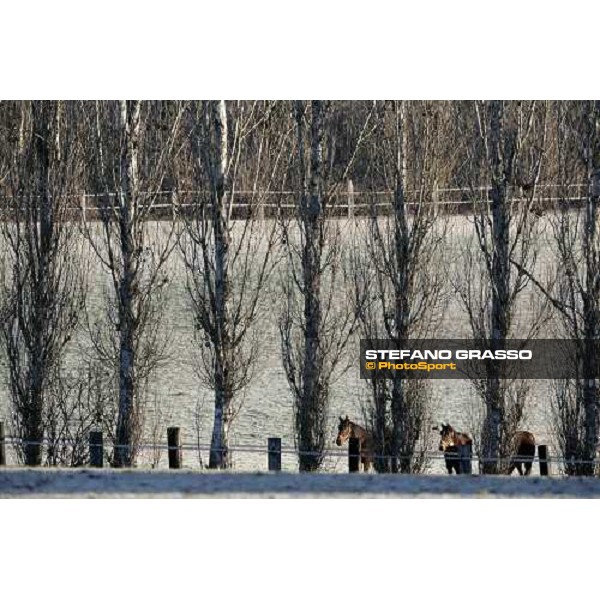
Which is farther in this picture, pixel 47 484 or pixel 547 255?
pixel 547 255

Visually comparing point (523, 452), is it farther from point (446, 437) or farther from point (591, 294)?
point (591, 294)

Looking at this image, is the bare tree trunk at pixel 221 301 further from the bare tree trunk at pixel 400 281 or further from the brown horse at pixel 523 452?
the brown horse at pixel 523 452

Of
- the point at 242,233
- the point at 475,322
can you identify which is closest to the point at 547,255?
the point at 475,322

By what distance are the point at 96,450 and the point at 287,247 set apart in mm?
2813

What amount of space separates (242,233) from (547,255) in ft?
10.2

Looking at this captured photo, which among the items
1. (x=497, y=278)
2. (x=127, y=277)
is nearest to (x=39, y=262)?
(x=127, y=277)

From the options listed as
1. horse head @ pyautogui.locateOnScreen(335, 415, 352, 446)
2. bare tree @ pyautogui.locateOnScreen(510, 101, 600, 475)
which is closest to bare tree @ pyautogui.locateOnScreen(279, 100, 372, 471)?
horse head @ pyautogui.locateOnScreen(335, 415, 352, 446)

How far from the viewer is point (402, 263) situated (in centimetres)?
1443

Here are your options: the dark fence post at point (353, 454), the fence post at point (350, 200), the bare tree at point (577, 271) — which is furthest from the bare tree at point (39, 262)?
the bare tree at point (577, 271)

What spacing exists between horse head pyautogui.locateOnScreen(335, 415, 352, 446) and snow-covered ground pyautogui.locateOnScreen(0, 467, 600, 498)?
0.55 metres

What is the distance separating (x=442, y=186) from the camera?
1448 cm

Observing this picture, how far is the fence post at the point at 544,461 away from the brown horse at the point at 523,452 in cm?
8

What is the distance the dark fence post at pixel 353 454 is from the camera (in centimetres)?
1403

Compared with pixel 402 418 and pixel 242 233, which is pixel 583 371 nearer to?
pixel 402 418
